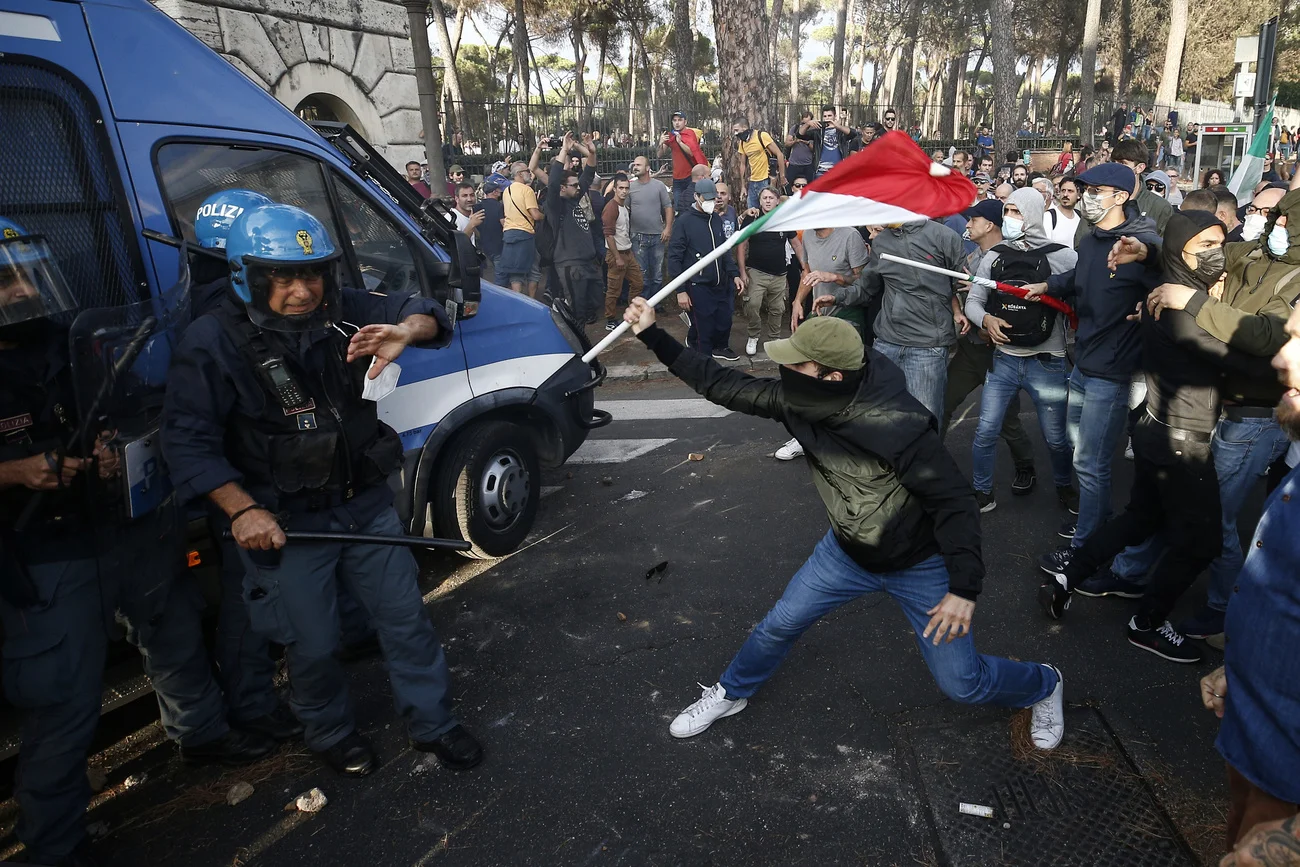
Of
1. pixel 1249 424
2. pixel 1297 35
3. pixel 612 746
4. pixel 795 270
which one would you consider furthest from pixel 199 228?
pixel 1297 35

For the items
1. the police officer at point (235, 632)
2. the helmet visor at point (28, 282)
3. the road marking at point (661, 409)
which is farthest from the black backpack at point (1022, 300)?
the helmet visor at point (28, 282)

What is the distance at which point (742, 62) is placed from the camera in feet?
39.1

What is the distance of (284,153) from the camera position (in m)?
3.77

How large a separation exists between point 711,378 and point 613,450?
361 centimetres

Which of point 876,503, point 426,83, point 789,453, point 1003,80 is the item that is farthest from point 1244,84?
point 1003,80

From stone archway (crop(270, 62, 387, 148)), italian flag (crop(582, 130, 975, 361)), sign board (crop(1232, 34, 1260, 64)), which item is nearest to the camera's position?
italian flag (crop(582, 130, 975, 361))

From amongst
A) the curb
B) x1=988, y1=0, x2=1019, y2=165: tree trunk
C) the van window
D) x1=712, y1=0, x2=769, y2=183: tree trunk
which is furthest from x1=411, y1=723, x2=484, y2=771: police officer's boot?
x1=988, y1=0, x2=1019, y2=165: tree trunk

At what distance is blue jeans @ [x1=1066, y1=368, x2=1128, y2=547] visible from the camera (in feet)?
13.8

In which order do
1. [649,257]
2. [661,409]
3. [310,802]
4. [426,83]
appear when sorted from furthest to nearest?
[649,257]
[426,83]
[661,409]
[310,802]

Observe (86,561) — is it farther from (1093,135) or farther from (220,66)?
(1093,135)

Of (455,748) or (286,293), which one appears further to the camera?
(455,748)

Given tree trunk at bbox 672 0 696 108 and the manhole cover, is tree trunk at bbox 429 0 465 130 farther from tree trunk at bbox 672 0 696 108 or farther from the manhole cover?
the manhole cover

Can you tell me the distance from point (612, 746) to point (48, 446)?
2.15 meters

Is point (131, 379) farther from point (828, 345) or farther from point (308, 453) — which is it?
point (828, 345)
